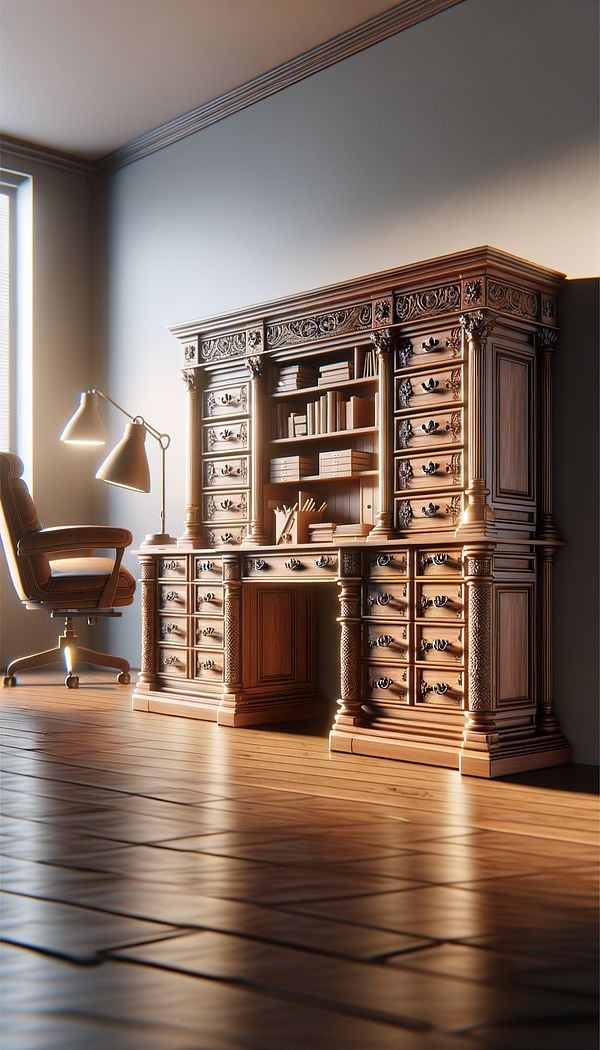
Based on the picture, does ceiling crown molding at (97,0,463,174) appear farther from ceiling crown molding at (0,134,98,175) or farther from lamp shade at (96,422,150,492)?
lamp shade at (96,422,150,492)

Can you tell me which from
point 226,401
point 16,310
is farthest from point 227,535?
A: point 16,310

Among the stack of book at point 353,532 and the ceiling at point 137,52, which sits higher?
the ceiling at point 137,52

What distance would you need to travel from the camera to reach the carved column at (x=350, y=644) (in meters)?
4.23

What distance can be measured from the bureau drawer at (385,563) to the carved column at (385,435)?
0.26 feet

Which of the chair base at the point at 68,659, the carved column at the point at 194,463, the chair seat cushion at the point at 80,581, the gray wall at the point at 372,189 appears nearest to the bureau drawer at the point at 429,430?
the gray wall at the point at 372,189

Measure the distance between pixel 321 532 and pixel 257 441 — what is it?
0.65 m

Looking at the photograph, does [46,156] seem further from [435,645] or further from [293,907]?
[293,907]

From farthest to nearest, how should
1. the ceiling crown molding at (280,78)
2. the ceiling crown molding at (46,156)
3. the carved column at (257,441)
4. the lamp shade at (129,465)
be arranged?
the ceiling crown molding at (46,156)
the lamp shade at (129,465)
the ceiling crown molding at (280,78)
the carved column at (257,441)

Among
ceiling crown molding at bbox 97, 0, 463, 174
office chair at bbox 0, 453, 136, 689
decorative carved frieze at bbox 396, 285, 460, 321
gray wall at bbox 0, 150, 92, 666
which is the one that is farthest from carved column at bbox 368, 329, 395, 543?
gray wall at bbox 0, 150, 92, 666

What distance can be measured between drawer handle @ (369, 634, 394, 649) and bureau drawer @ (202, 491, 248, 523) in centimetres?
121

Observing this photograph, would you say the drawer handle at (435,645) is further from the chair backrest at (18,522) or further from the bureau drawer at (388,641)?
the chair backrest at (18,522)

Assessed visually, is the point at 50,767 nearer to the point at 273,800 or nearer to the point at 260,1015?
the point at 273,800

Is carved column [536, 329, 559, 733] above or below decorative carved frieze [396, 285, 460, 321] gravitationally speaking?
below

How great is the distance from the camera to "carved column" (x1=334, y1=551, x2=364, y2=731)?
423 centimetres
